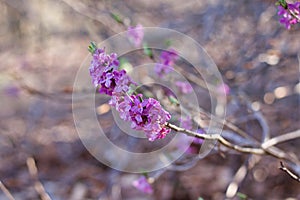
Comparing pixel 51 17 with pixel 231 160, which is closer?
pixel 231 160

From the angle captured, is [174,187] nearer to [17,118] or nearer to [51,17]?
[17,118]

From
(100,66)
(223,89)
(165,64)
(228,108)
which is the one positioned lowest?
(100,66)

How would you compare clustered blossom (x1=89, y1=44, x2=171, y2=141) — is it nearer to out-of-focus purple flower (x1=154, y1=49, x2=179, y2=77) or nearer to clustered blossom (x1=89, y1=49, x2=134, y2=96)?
clustered blossom (x1=89, y1=49, x2=134, y2=96)

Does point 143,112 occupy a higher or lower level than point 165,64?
lower

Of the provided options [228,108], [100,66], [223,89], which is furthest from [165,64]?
[100,66]

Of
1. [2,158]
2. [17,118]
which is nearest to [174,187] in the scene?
[2,158]

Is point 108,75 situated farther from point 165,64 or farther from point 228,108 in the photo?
point 228,108

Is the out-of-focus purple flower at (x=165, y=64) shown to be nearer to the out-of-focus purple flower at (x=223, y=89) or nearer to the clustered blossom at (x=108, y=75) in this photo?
the out-of-focus purple flower at (x=223, y=89)

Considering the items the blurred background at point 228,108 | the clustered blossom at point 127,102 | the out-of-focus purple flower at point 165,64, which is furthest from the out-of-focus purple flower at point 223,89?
the clustered blossom at point 127,102
